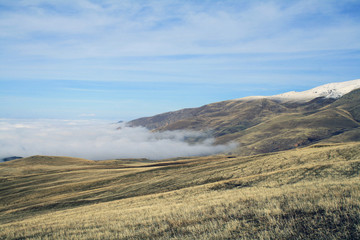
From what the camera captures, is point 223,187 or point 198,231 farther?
point 223,187

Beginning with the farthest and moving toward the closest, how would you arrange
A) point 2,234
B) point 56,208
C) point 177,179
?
point 177,179 → point 56,208 → point 2,234

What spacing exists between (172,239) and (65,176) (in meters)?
62.5

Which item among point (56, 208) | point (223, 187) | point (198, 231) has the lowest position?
point (56, 208)

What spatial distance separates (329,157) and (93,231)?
33504mm

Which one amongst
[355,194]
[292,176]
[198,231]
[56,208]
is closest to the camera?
[198,231]

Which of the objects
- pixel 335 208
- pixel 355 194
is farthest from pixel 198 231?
pixel 355 194

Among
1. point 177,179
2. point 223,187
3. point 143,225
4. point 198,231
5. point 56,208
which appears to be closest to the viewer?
point 198,231

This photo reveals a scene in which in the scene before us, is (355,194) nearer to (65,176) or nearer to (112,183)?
(112,183)

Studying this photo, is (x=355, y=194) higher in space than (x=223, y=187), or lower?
higher

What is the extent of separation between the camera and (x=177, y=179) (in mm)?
40719

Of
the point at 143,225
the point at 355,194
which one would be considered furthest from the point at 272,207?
the point at 143,225

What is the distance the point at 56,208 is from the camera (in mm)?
34438

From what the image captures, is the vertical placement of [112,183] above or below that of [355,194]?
below

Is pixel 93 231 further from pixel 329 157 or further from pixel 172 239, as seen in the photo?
pixel 329 157
